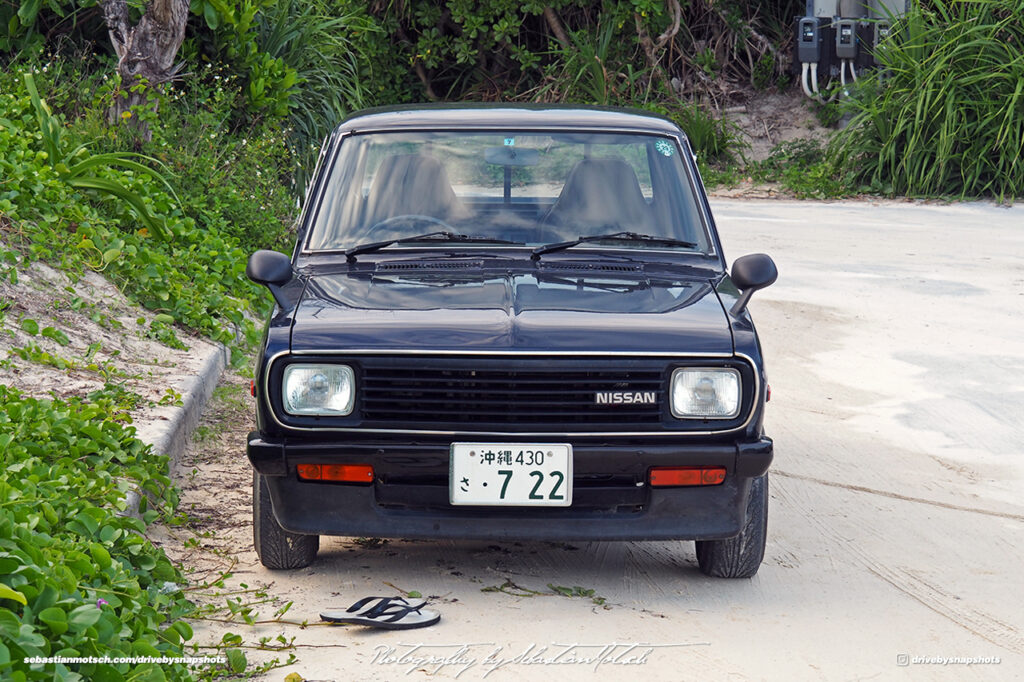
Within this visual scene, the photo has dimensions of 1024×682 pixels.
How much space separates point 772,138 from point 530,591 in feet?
50.6

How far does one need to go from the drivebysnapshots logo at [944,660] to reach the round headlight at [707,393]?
2.87ft

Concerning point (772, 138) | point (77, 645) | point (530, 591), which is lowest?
point (772, 138)

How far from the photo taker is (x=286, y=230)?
9.83 meters

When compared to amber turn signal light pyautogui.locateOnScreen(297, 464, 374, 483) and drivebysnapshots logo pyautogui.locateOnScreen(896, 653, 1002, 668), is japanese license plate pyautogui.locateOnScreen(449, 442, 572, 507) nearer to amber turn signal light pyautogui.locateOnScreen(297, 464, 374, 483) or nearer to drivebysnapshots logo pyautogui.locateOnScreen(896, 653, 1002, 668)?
amber turn signal light pyautogui.locateOnScreen(297, 464, 374, 483)

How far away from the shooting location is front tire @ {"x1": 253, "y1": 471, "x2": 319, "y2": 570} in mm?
4289

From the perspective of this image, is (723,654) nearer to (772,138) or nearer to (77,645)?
(77,645)

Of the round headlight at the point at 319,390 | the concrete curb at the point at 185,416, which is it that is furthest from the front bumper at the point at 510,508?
the concrete curb at the point at 185,416

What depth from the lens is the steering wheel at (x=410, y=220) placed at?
4934 mm

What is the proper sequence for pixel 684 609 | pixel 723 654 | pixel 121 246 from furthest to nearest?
pixel 121 246 < pixel 684 609 < pixel 723 654

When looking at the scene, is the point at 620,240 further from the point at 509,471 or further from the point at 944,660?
the point at 944,660

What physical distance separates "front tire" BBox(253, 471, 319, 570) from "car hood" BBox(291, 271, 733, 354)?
0.61 m

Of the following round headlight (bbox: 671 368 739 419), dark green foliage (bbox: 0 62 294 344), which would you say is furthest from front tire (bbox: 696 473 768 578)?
dark green foliage (bbox: 0 62 294 344)

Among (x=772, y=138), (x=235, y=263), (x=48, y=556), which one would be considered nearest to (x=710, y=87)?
(x=772, y=138)

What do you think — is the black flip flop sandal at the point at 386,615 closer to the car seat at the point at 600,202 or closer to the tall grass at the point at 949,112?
the car seat at the point at 600,202
